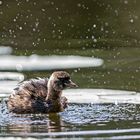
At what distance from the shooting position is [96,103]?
12.8 metres

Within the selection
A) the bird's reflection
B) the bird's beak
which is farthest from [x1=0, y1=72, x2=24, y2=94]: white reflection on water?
the bird's reflection

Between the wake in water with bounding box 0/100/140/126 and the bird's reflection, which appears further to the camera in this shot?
the wake in water with bounding box 0/100/140/126

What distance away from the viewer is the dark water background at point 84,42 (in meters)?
11.7

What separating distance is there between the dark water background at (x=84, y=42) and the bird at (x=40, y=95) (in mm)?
344

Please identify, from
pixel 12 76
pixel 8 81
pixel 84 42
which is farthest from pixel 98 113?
pixel 84 42

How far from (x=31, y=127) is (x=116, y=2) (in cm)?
1063

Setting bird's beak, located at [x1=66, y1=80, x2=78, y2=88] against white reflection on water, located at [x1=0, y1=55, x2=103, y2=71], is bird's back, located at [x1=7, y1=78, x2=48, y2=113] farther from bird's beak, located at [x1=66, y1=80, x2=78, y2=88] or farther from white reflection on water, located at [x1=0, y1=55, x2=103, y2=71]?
white reflection on water, located at [x1=0, y1=55, x2=103, y2=71]

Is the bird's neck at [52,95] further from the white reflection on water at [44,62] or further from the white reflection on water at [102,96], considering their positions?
the white reflection on water at [44,62]

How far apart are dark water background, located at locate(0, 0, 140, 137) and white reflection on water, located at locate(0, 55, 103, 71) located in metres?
0.28

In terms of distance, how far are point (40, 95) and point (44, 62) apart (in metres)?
2.43

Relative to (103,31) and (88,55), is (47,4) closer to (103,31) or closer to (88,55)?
(103,31)

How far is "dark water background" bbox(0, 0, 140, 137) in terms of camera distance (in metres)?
11.7

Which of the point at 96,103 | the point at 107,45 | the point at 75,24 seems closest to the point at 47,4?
the point at 75,24

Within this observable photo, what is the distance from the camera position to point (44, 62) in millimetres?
15523
